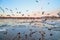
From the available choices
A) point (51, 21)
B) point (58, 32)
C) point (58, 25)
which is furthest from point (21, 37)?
point (51, 21)

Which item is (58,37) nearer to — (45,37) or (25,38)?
(45,37)

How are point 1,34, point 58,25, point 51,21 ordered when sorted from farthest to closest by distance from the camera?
point 51,21
point 58,25
point 1,34

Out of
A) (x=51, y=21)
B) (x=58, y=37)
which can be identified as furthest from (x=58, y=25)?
(x=58, y=37)

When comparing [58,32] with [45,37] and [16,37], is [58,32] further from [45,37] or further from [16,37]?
[16,37]

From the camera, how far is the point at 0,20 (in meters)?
9.17

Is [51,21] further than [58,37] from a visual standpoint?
Yes

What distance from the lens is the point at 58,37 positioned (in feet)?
21.1

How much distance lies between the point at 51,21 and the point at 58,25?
3.41 ft

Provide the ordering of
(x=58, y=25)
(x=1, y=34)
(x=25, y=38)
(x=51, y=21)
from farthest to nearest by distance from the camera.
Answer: (x=51, y=21)
(x=58, y=25)
(x=1, y=34)
(x=25, y=38)

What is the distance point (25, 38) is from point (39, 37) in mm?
569

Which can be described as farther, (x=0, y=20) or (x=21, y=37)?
(x=0, y=20)

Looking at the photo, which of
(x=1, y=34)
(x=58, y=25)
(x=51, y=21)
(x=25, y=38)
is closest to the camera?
(x=25, y=38)

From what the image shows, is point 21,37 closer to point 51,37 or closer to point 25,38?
point 25,38

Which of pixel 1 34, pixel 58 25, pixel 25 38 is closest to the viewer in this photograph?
pixel 25 38
